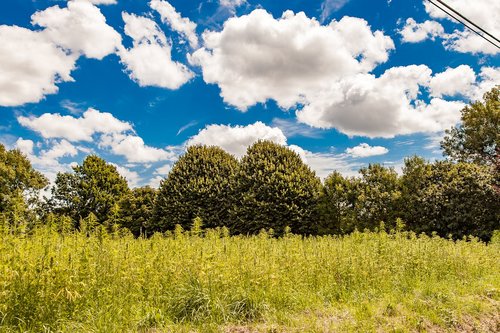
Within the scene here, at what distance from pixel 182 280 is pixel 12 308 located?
2362 millimetres

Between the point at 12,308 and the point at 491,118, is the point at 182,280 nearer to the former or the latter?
the point at 12,308

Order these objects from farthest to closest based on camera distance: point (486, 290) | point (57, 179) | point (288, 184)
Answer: point (57, 179) < point (288, 184) < point (486, 290)

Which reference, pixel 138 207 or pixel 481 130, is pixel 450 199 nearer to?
pixel 481 130

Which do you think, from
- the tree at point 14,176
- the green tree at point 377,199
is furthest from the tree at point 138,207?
the green tree at point 377,199

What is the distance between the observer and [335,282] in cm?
718

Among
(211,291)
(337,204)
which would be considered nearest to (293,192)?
(337,204)

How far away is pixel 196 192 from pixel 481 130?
75.4 ft

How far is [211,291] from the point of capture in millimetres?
5715

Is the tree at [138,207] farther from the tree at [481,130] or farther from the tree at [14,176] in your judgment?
the tree at [481,130]

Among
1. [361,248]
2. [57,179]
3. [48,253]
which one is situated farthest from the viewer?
[57,179]

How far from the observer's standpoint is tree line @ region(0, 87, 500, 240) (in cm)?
1852

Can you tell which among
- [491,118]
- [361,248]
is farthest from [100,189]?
[491,118]

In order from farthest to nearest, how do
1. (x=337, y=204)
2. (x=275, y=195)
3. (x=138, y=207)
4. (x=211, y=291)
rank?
(x=138, y=207) < (x=275, y=195) < (x=337, y=204) < (x=211, y=291)

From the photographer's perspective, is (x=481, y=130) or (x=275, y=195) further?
(x=481, y=130)
